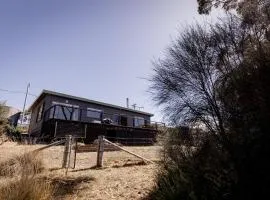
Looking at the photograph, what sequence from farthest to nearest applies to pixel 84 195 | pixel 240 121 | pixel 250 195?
pixel 84 195, pixel 240 121, pixel 250 195

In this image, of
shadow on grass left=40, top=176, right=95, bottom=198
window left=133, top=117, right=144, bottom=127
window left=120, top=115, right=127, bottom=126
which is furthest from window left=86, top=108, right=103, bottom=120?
shadow on grass left=40, top=176, right=95, bottom=198

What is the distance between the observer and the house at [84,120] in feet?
76.5

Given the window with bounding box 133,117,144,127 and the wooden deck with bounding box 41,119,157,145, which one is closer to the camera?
the wooden deck with bounding box 41,119,157,145

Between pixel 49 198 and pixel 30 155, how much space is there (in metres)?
3.88

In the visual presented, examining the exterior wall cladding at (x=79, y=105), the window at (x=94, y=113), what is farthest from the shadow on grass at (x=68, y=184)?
the window at (x=94, y=113)

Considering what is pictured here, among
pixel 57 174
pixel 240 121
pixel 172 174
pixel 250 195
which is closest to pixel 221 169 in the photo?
pixel 250 195

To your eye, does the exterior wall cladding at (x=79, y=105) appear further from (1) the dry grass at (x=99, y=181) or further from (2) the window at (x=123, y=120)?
(1) the dry grass at (x=99, y=181)

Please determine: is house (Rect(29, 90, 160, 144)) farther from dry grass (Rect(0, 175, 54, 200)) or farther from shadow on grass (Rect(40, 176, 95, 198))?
dry grass (Rect(0, 175, 54, 200))

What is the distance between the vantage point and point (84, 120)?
26938mm

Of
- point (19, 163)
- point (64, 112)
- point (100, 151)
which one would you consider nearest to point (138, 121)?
point (64, 112)

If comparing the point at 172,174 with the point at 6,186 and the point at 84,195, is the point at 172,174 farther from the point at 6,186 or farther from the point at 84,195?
the point at 6,186

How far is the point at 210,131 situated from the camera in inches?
310

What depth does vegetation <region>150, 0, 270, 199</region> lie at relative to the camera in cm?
526

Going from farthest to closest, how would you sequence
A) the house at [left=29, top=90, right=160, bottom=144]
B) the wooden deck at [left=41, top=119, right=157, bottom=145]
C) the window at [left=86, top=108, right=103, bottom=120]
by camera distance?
the window at [left=86, top=108, right=103, bottom=120]
the house at [left=29, top=90, right=160, bottom=144]
the wooden deck at [left=41, top=119, right=157, bottom=145]
